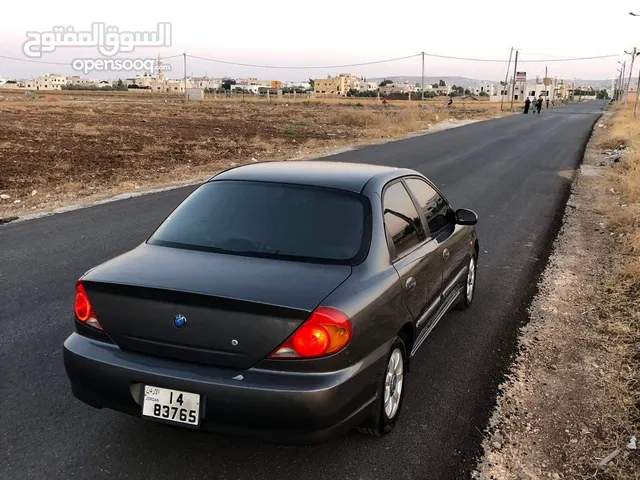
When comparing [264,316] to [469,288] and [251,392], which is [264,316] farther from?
[469,288]

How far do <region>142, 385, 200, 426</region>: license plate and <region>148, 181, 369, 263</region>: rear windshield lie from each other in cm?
92

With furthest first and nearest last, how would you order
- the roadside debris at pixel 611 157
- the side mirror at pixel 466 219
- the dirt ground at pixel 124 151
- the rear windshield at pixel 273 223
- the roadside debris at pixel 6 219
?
the roadside debris at pixel 611 157, the dirt ground at pixel 124 151, the roadside debris at pixel 6 219, the side mirror at pixel 466 219, the rear windshield at pixel 273 223

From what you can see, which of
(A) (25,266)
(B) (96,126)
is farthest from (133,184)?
(B) (96,126)

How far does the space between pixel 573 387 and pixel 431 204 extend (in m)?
1.72

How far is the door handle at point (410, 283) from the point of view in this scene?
359 centimetres

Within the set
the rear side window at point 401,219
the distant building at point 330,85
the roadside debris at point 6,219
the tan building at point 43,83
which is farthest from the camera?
the distant building at point 330,85

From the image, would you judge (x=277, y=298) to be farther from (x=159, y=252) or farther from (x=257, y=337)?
(x=159, y=252)

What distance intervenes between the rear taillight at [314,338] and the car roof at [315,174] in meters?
1.18

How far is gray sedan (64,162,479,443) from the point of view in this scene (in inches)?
109

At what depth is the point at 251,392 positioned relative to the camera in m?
2.72

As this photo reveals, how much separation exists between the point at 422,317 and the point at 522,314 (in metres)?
2.02

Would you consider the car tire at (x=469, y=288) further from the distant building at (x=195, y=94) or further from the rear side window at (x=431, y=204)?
the distant building at (x=195, y=94)

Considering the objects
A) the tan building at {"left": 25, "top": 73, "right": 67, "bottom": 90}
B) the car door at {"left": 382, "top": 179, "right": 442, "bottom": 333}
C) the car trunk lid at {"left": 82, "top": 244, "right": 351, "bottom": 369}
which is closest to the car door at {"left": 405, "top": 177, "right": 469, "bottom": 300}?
the car door at {"left": 382, "top": 179, "right": 442, "bottom": 333}

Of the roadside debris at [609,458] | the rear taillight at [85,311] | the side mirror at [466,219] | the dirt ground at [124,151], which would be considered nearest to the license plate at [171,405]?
the rear taillight at [85,311]
